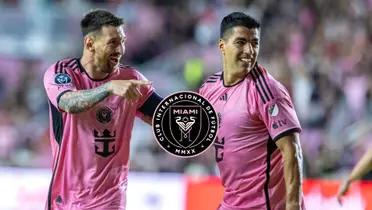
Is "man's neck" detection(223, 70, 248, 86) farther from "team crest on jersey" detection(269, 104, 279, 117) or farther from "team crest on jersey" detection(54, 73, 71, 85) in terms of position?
"team crest on jersey" detection(54, 73, 71, 85)

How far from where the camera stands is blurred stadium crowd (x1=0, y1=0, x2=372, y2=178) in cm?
516

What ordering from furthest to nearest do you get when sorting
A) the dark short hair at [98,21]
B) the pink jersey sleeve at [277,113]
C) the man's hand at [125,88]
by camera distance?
the dark short hair at [98,21]
the pink jersey sleeve at [277,113]
the man's hand at [125,88]

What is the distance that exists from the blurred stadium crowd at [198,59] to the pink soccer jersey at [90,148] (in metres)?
1.70

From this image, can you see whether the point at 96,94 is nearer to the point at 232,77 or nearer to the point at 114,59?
the point at 114,59

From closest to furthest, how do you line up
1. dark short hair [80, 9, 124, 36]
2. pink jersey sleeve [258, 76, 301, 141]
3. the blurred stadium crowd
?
pink jersey sleeve [258, 76, 301, 141], dark short hair [80, 9, 124, 36], the blurred stadium crowd

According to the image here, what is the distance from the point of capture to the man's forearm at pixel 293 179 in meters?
3.02

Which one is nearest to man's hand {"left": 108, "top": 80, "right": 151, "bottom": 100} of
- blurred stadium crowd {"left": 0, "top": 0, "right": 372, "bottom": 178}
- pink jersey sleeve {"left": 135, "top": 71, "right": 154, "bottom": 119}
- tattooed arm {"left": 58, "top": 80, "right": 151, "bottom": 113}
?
tattooed arm {"left": 58, "top": 80, "right": 151, "bottom": 113}

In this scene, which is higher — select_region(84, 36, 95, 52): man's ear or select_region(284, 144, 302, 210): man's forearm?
select_region(84, 36, 95, 52): man's ear

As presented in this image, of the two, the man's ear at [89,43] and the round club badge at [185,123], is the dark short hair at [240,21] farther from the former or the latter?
the man's ear at [89,43]

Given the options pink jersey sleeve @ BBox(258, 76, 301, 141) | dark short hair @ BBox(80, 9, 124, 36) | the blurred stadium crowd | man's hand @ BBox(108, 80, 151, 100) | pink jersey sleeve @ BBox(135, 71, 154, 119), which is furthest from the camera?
the blurred stadium crowd

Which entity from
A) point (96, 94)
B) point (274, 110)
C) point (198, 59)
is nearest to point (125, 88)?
point (96, 94)

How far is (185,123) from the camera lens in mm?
3162

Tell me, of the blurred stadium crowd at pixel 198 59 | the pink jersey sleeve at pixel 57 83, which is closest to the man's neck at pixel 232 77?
the pink jersey sleeve at pixel 57 83

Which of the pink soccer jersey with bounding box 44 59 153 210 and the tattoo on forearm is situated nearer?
the tattoo on forearm
